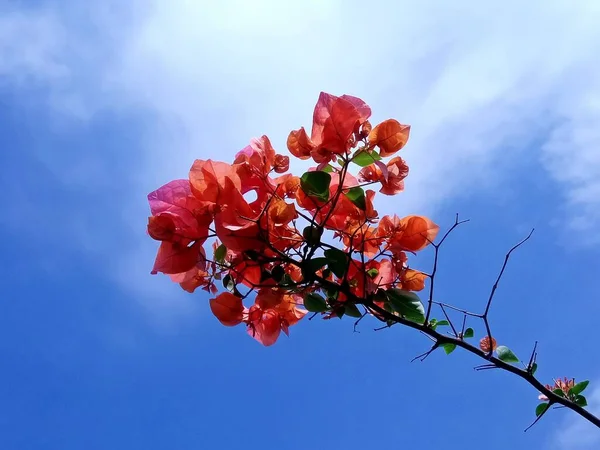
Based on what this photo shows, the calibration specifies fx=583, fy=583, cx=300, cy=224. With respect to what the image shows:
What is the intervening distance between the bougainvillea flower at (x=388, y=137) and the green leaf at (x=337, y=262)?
19cm

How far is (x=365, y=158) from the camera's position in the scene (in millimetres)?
995

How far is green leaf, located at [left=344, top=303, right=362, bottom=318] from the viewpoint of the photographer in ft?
3.31

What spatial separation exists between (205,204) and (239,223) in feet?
0.30

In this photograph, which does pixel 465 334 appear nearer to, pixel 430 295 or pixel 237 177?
pixel 430 295

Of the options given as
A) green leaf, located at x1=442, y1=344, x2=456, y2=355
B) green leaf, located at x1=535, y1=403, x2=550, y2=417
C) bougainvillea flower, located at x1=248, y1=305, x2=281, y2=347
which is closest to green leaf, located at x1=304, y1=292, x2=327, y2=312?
bougainvillea flower, located at x1=248, y1=305, x2=281, y2=347

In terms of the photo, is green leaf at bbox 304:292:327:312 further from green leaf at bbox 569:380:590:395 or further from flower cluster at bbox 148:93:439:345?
green leaf at bbox 569:380:590:395

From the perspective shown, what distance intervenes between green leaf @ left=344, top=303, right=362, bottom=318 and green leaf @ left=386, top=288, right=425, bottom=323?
7cm

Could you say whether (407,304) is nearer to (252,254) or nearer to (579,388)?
(252,254)

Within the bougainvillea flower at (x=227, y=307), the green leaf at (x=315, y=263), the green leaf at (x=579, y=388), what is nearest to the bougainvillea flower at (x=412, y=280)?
the green leaf at (x=315, y=263)

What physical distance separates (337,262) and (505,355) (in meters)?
0.44

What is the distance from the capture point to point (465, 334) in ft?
4.07

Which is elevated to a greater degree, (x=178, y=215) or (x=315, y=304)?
(x=178, y=215)

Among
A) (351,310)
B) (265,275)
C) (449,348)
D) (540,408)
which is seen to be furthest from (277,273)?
(540,408)

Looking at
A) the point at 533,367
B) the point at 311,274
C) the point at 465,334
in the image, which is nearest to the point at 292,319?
the point at 311,274
